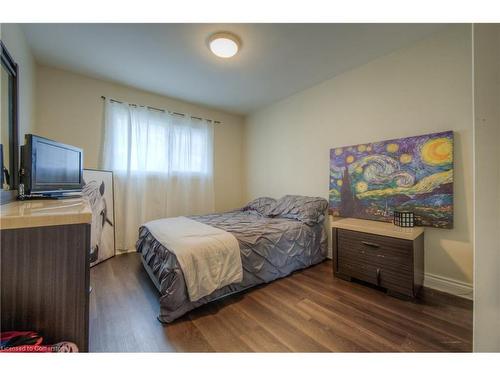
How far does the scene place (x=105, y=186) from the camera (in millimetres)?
2723

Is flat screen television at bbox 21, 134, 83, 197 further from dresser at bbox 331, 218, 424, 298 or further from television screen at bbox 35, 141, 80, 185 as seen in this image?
dresser at bbox 331, 218, 424, 298

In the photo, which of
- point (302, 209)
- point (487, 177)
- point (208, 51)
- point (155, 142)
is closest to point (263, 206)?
point (302, 209)

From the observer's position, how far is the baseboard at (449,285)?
1783 mm

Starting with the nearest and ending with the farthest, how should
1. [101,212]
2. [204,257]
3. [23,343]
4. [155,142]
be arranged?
[23,343]
[204,257]
[101,212]
[155,142]

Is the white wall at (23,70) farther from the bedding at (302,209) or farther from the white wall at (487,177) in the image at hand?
the bedding at (302,209)

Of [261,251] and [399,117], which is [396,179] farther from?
[261,251]

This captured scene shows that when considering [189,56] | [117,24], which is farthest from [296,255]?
[117,24]

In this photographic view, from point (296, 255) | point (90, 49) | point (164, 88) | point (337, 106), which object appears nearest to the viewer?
point (90, 49)

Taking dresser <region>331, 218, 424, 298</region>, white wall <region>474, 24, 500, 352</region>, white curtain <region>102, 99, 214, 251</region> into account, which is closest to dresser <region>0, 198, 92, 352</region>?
white wall <region>474, 24, 500, 352</region>

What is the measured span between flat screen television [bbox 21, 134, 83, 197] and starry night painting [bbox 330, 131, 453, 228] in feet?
9.35

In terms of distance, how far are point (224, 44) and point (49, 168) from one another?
1830 mm

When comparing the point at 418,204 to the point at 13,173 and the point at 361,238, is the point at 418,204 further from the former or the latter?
the point at 13,173

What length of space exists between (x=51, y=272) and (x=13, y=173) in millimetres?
1261

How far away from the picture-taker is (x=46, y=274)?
79 cm
